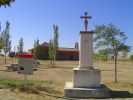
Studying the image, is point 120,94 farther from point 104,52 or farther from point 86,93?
point 104,52

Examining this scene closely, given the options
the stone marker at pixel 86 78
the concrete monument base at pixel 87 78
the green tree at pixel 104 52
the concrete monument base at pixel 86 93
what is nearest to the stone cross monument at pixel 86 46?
the stone marker at pixel 86 78

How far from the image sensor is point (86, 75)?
1670 cm

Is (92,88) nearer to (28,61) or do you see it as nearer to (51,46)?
(28,61)

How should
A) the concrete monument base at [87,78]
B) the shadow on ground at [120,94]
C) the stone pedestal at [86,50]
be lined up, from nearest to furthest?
the shadow on ground at [120,94] < the concrete monument base at [87,78] < the stone pedestal at [86,50]

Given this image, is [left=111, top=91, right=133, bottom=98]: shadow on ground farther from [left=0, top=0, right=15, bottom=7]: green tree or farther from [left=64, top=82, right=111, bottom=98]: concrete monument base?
[left=0, top=0, right=15, bottom=7]: green tree

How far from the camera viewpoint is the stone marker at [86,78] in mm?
15828

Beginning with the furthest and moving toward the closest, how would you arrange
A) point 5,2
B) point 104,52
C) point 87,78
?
point 104,52 < point 5,2 < point 87,78

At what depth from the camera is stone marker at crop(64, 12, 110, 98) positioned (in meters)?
15.8

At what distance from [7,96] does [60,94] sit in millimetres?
2854

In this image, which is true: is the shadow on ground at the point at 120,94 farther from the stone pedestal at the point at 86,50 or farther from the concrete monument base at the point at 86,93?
the stone pedestal at the point at 86,50

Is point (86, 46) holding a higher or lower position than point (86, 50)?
higher

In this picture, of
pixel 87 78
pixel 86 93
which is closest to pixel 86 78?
pixel 87 78

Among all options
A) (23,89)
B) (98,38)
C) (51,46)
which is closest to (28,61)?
(23,89)

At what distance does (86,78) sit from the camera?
16672mm
